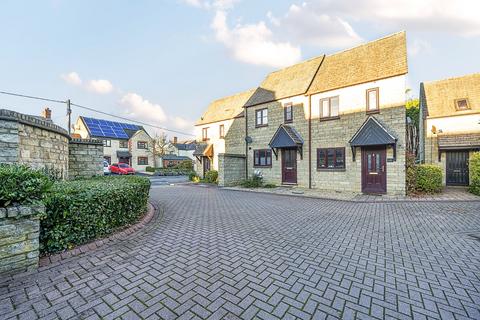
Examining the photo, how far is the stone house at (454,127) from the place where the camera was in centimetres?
1389

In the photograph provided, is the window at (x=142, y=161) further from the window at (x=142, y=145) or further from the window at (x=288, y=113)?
the window at (x=288, y=113)

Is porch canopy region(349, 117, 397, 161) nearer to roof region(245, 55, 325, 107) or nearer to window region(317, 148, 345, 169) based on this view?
window region(317, 148, 345, 169)

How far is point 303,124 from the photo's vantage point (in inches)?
574

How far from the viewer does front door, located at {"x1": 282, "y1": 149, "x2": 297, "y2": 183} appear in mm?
15031

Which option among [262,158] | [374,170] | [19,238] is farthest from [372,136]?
[19,238]

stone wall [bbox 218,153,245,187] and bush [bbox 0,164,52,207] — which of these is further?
stone wall [bbox 218,153,245,187]

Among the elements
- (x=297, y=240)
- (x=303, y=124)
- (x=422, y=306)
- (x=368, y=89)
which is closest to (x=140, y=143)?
(x=303, y=124)

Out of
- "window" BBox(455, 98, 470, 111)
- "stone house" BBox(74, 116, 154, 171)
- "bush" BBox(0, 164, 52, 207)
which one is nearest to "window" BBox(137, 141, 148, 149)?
"stone house" BBox(74, 116, 154, 171)

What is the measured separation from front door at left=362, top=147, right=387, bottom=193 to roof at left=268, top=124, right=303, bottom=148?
12.7 feet

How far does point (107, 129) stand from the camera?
38.3 metres

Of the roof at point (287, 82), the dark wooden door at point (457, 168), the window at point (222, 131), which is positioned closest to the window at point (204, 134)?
the window at point (222, 131)

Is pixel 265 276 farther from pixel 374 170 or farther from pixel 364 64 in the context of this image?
pixel 364 64

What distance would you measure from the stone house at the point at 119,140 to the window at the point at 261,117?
93.9 ft

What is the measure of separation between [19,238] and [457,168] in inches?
802
